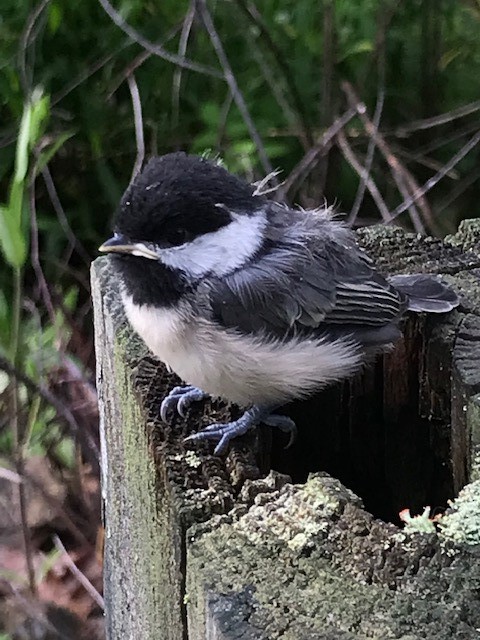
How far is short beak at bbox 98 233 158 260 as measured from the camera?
120 cm

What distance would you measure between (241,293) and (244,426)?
9.7 inches

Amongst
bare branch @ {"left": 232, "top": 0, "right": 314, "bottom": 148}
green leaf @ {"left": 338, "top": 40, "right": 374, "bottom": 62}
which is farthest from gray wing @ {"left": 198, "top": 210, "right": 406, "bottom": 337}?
green leaf @ {"left": 338, "top": 40, "right": 374, "bottom": 62}

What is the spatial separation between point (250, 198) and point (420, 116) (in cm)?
164

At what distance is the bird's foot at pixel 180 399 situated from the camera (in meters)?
1.12

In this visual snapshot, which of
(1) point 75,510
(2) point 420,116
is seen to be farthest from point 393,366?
(2) point 420,116

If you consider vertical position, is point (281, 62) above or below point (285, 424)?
above

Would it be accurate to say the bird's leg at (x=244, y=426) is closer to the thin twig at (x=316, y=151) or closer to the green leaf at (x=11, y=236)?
the green leaf at (x=11, y=236)

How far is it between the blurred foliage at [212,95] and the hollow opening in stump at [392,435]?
100cm

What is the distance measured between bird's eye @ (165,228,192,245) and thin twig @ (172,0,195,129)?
981mm

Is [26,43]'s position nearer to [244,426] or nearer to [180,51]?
[180,51]

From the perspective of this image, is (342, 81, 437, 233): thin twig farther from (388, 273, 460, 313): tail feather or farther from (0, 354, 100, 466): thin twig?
(0, 354, 100, 466): thin twig

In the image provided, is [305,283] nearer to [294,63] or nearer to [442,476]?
[442,476]

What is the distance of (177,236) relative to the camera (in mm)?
1218

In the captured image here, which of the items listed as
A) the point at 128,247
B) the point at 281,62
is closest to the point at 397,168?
the point at 281,62
